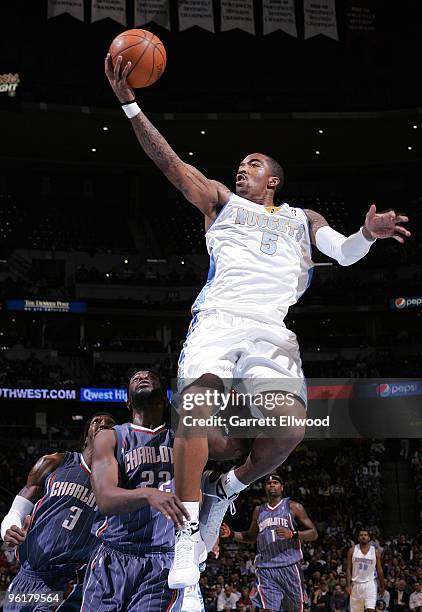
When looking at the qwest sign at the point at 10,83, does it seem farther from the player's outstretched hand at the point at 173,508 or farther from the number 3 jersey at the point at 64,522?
the player's outstretched hand at the point at 173,508

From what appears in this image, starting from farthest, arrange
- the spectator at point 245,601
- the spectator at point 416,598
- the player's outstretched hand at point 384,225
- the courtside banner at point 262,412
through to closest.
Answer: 1. the spectator at point 245,601
2. the spectator at point 416,598
3. the player's outstretched hand at point 384,225
4. the courtside banner at point 262,412

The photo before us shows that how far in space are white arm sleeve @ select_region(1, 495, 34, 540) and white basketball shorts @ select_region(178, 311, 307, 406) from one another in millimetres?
2224

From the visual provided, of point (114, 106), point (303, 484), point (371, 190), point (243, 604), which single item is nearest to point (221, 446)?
point (243, 604)

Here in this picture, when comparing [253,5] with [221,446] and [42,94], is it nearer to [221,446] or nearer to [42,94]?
[42,94]

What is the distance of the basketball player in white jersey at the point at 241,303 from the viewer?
13.8 feet

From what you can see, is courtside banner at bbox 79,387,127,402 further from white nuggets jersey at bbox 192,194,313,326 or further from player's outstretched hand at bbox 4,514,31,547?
white nuggets jersey at bbox 192,194,313,326

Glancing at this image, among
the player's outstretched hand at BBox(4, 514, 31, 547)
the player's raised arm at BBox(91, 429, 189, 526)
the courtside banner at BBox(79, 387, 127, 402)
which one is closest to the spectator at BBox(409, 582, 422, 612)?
the player's outstretched hand at BBox(4, 514, 31, 547)

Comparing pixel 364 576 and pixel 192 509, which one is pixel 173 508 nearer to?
pixel 192 509

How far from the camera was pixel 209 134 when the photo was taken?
26.2 metres

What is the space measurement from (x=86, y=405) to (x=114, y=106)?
9652 mm

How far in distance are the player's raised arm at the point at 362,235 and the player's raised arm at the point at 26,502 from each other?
2.73 metres

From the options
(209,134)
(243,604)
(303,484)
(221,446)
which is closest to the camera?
(221,446)

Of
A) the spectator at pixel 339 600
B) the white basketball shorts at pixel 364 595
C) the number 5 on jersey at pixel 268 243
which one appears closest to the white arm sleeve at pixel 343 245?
the number 5 on jersey at pixel 268 243

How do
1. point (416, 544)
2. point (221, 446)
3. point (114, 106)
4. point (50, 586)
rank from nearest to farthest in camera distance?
point (221, 446)
point (50, 586)
point (416, 544)
point (114, 106)
